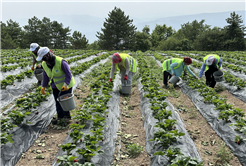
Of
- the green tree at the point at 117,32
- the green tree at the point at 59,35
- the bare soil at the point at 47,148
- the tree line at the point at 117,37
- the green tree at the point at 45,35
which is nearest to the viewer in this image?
the bare soil at the point at 47,148

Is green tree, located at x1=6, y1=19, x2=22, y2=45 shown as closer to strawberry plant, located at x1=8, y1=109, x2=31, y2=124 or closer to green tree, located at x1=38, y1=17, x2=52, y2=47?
green tree, located at x1=38, y1=17, x2=52, y2=47

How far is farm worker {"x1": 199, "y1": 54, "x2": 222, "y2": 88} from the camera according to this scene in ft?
20.4

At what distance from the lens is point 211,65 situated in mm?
6559

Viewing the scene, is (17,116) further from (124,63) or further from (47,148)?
(124,63)

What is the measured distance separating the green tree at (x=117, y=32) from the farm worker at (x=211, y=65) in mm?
31333

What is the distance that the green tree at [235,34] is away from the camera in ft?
111

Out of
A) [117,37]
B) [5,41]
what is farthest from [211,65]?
[5,41]

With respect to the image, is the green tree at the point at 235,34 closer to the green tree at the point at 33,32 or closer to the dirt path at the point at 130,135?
the dirt path at the point at 130,135

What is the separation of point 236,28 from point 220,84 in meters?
34.6

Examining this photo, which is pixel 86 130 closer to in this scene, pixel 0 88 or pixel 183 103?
pixel 183 103

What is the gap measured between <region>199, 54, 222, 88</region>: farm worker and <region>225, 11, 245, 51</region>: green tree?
106ft

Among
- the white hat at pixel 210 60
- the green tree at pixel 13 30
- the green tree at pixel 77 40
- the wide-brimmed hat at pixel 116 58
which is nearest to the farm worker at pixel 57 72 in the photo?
the wide-brimmed hat at pixel 116 58

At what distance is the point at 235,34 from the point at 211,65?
117 ft

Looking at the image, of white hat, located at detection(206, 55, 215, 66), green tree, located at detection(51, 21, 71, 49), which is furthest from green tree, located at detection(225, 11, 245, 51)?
green tree, located at detection(51, 21, 71, 49)
